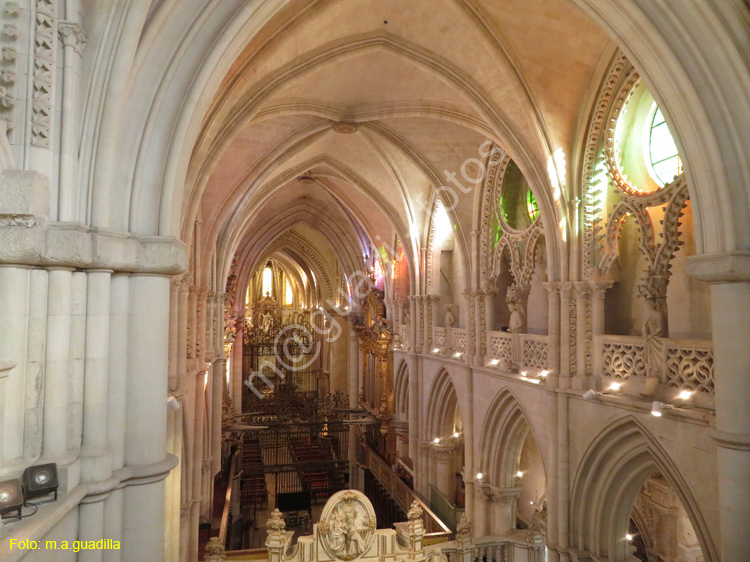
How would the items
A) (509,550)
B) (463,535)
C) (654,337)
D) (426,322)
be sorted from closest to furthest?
1. (654,337)
2. (463,535)
3. (509,550)
4. (426,322)

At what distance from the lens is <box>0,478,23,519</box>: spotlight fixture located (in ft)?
9.49

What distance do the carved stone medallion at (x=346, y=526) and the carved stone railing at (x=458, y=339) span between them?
6.18 m

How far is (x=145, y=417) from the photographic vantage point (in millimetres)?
3984

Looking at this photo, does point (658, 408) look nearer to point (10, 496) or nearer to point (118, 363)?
point (118, 363)

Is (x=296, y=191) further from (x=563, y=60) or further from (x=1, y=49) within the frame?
(x=1, y=49)

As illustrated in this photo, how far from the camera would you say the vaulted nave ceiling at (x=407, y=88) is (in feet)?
26.1

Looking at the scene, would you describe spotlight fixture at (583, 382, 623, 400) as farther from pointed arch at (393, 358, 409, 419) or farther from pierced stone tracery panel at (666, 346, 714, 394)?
pointed arch at (393, 358, 409, 419)

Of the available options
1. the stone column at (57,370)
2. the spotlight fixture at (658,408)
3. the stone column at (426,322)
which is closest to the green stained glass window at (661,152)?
the spotlight fixture at (658,408)

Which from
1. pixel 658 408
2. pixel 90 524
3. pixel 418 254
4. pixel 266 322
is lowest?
pixel 90 524

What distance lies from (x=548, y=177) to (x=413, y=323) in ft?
26.7

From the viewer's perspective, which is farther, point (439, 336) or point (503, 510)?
point (439, 336)

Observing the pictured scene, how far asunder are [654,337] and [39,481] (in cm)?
674

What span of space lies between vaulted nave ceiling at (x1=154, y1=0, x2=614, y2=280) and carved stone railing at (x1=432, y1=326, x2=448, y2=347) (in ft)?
9.49

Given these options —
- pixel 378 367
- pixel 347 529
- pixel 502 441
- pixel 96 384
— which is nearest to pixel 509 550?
pixel 502 441
